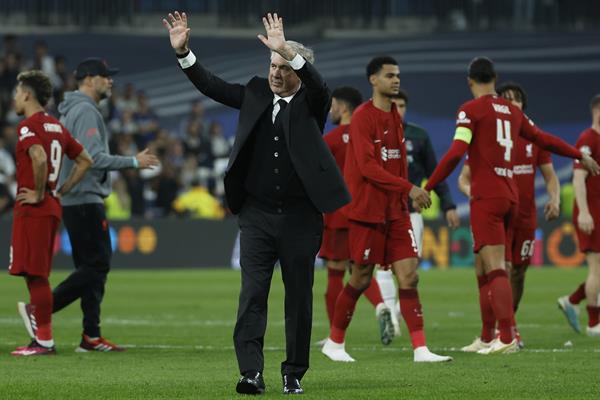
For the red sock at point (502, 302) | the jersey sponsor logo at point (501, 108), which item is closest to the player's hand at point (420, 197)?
the red sock at point (502, 302)

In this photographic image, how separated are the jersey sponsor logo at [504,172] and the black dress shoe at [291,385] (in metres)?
3.72

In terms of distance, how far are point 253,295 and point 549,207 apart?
4.89 m

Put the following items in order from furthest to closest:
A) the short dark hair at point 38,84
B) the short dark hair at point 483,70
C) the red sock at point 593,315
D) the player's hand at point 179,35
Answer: the red sock at point 593,315 → the short dark hair at point 483,70 → the short dark hair at point 38,84 → the player's hand at point 179,35

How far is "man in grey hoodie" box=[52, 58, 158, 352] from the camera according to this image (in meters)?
12.6

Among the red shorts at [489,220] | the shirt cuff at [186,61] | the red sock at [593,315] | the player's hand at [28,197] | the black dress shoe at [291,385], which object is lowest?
the red sock at [593,315]

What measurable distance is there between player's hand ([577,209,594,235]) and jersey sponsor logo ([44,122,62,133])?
5374mm

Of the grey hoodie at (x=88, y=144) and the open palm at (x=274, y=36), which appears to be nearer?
the open palm at (x=274, y=36)

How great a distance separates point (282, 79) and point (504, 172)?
11.6 feet

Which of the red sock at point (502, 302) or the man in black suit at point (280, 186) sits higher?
the man in black suit at point (280, 186)

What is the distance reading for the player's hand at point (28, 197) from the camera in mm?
11852

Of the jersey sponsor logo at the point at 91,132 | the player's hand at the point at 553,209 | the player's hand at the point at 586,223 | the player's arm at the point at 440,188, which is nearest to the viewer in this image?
the jersey sponsor logo at the point at 91,132

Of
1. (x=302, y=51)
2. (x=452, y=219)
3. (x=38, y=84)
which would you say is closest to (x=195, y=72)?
(x=302, y=51)

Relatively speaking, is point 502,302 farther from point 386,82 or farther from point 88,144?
point 88,144

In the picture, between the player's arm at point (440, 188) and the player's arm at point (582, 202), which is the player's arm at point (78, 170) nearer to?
the player's arm at point (440, 188)
